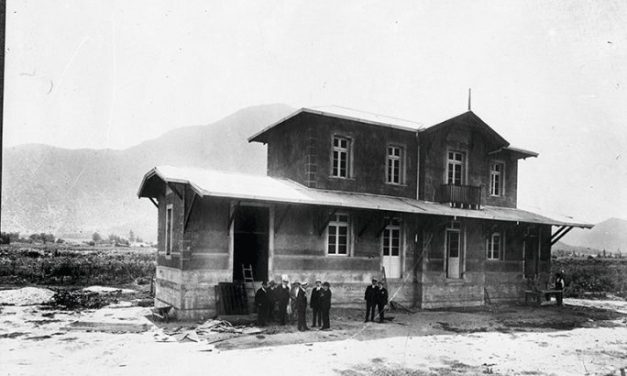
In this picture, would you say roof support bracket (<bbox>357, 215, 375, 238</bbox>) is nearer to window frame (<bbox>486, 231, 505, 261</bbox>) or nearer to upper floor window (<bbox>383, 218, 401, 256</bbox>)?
upper floor window (<bbox>383, 218, 401, 256</bbox>)

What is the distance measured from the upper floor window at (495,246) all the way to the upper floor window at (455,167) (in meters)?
2.91

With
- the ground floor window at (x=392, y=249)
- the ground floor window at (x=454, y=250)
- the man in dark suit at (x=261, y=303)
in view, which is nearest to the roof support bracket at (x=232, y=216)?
the man in dark suit at (x=261, y=303)

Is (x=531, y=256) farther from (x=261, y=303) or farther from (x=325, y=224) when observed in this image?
(x=261, y=303)

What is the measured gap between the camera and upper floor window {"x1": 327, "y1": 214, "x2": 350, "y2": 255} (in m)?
17.8

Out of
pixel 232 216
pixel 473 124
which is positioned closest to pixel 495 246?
pixel 473 124

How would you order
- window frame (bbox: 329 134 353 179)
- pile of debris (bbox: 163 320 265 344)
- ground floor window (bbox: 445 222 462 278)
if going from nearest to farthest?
pile of debris (bbox: 163 320 265 344)
window frame (bbox: 329 134 353 179)
ground floor window (bbox: 445 222 462 278)

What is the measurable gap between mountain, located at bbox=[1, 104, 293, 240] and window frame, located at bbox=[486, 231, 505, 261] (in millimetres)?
88609

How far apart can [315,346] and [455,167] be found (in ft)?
41.0

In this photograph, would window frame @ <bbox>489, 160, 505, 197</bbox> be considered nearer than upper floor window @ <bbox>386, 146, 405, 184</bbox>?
No

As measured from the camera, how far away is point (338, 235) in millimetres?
17969

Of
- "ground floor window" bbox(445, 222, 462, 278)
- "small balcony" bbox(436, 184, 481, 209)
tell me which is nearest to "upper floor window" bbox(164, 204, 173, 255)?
"small balcony" bbox(436, 184, 481, 209)

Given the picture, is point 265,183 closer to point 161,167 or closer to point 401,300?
point 161,167

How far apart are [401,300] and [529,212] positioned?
869cm

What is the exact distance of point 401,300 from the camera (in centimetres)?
1905
